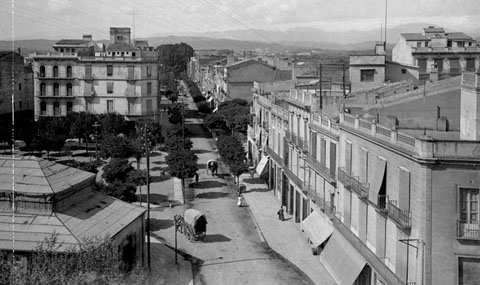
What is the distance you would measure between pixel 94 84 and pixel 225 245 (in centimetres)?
4461

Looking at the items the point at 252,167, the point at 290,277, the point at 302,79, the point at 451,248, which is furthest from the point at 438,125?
the point at 302,79

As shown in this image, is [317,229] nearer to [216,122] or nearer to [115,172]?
[115,172]

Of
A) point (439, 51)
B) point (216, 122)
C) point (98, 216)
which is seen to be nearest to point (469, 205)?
point (98, 216)

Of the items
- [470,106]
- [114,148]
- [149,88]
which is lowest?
→ [114,148]

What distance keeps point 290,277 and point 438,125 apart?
29.0 ft

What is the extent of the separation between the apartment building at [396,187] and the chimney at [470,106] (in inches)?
1.4

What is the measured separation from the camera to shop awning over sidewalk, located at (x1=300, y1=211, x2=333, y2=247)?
92.5ft

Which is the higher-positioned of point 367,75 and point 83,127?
point 367,75

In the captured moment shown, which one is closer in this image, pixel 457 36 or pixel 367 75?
pixel 367 75

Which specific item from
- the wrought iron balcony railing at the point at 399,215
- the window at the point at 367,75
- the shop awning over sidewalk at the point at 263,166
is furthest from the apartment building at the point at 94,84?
the wrought iron balcony railing at the point at 399,215

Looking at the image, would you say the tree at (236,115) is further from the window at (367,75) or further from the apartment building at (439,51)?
the window at (367,75)

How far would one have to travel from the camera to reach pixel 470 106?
20047 mm

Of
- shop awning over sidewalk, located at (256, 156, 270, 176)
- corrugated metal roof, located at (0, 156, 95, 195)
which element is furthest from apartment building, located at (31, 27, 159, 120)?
corrugated metal roof, located at (0, 156, 95, 195)

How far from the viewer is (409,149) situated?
18812 millimetres
